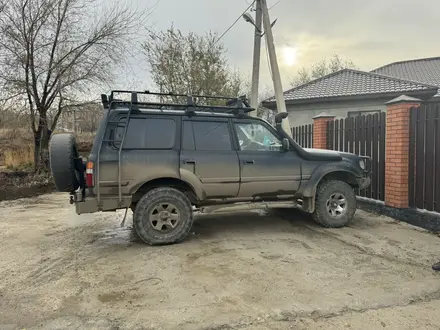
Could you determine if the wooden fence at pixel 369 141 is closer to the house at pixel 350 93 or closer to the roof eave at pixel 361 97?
the roof eave at pixel 361 97

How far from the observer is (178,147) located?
5242 mm

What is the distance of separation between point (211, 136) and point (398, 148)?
12.2ft

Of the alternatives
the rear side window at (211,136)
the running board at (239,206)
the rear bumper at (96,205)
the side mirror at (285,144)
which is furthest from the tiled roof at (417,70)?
the rear bumper at (96,205)

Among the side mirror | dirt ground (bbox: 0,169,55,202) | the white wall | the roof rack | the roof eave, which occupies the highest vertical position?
the roof eave

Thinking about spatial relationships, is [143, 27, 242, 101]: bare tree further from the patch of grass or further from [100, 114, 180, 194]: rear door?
[100, 114, 180, 194]: rear door

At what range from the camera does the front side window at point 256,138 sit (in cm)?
568

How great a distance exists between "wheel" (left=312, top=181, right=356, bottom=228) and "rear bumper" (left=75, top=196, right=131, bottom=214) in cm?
331

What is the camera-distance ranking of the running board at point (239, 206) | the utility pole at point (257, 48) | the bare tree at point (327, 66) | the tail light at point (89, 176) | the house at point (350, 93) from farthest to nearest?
the bare tree at point (327, 66)
the house at point (350, 93)
the utility pole at point (257, 48)
the running board at point (239, 206)
the tail light at point (89, 176)

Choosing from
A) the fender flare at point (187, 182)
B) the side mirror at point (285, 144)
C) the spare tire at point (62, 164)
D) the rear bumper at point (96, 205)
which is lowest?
the rear bumper at point (96, 205)

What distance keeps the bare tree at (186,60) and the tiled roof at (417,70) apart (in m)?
9.75

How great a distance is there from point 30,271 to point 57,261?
388 millimetres

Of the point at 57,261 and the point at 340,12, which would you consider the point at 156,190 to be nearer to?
the point at 57,261

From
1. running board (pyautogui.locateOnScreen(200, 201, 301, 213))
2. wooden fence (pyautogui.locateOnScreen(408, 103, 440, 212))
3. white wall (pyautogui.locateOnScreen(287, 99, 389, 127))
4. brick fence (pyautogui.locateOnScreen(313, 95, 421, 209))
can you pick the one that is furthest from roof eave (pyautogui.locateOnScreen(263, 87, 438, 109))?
running board (pyautogui.locateOnScreen(200, 201, 301, 213))

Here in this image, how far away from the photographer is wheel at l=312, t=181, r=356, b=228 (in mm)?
5969
